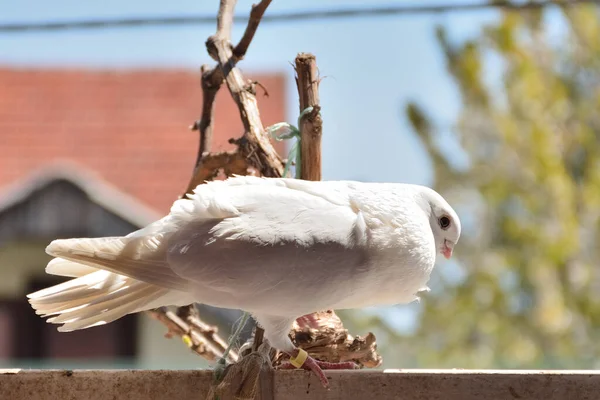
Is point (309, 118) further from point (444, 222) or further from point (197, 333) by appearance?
point (197, 333)

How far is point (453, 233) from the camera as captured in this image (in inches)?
47.2

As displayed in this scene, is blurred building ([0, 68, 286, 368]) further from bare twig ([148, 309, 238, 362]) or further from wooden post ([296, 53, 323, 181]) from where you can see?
wooden post ([296, 53, 323, 181])

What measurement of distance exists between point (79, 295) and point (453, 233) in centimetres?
56

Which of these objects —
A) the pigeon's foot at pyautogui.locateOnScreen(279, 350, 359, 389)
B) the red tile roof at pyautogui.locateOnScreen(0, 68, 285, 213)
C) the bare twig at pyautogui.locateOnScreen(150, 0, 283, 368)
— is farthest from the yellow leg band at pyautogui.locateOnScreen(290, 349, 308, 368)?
the red tile roof at pyautogui.locateOnScreen(0, 68, 285, 213)

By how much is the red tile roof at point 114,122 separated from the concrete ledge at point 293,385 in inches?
120

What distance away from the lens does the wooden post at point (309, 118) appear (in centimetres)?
133

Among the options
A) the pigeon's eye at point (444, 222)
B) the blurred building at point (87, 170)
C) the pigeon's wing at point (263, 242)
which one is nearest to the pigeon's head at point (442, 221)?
the pigeon's eye at point (444, 222)

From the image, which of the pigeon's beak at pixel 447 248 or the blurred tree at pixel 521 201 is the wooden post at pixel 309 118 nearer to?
the pigeon's beak at pixel 447 248

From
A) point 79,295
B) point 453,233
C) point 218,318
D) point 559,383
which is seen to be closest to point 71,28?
point 218,318

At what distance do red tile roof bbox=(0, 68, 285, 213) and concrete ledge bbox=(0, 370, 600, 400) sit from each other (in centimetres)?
306

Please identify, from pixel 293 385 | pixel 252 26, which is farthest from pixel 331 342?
pixel 252 26

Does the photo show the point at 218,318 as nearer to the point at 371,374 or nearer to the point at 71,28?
the point at 71,28

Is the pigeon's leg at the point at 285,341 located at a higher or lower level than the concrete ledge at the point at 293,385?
higher

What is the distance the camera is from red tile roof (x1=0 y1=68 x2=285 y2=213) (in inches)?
176
